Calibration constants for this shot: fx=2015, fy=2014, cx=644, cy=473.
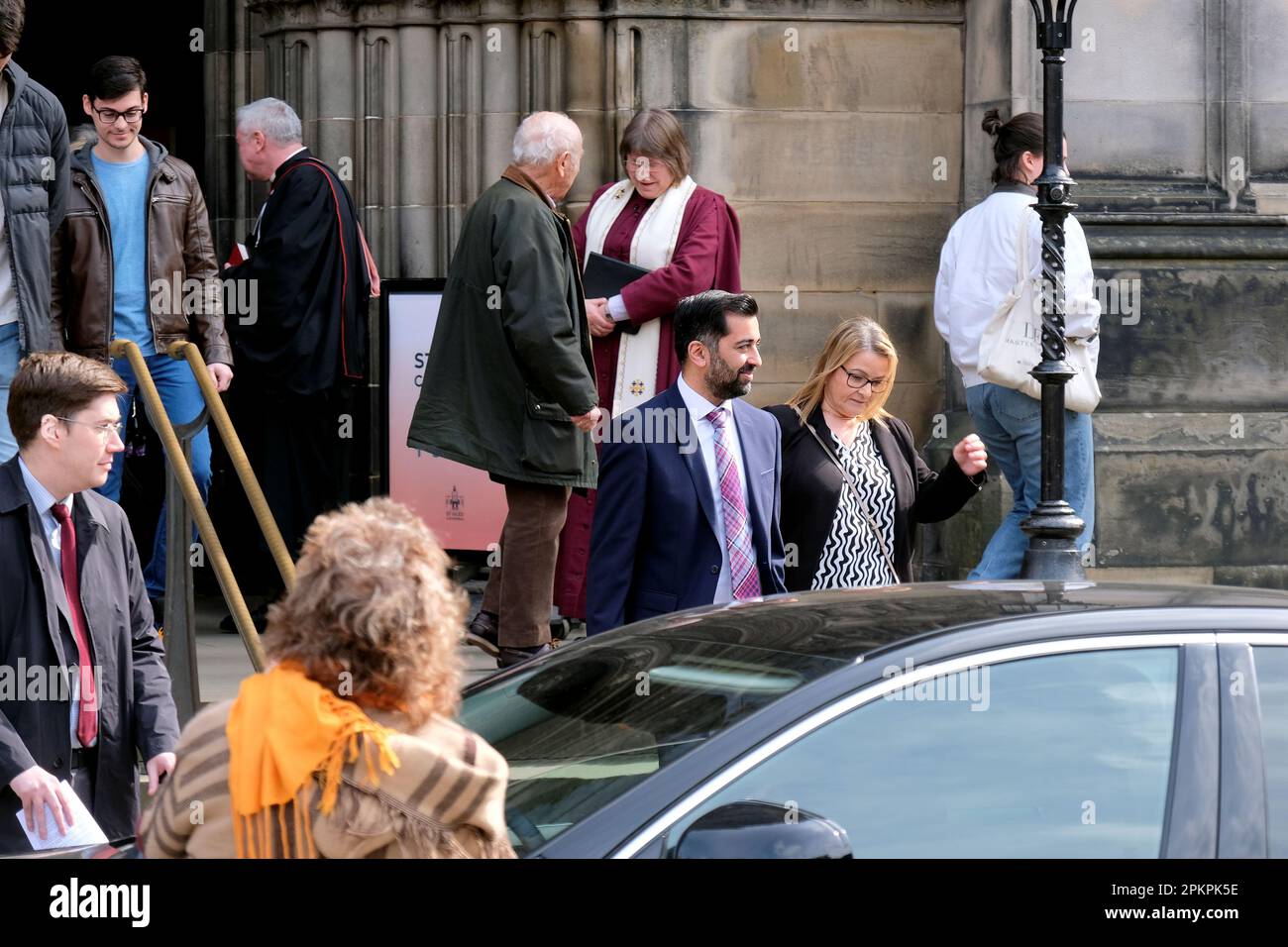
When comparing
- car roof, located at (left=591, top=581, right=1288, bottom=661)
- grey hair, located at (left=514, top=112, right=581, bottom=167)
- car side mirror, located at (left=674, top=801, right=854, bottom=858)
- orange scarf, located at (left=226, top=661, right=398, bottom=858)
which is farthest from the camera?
grey hair, located at (left=514, top=112, right=581, bottom=167)

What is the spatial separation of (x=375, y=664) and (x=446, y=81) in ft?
25.3

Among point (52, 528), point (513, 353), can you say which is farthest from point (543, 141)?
point (52, 528)

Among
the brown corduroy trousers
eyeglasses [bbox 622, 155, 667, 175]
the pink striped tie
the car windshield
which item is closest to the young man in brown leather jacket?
the brown corduroy trousers

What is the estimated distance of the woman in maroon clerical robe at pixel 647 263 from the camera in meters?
8.70

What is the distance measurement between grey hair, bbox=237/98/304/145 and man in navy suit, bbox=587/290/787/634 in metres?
3.33

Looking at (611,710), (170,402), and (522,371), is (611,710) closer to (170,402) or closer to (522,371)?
(522,371)

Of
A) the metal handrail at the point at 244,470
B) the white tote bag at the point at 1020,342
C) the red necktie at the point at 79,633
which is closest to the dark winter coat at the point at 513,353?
the metal handrail at the point at 244,470

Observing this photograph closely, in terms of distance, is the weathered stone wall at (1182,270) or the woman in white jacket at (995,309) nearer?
the woman in white jacket at (995,309)

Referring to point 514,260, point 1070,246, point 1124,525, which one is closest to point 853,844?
point 514,260

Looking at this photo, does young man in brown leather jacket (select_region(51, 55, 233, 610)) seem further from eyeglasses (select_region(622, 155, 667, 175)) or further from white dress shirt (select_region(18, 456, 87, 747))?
white dress shirt (select_region(18, 456, 87, 747))

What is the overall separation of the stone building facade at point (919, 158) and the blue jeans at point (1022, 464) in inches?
43.0

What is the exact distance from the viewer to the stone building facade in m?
9.89

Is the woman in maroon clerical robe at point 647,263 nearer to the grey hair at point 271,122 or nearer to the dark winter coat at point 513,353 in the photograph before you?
the dark winter coat at point 513,353
